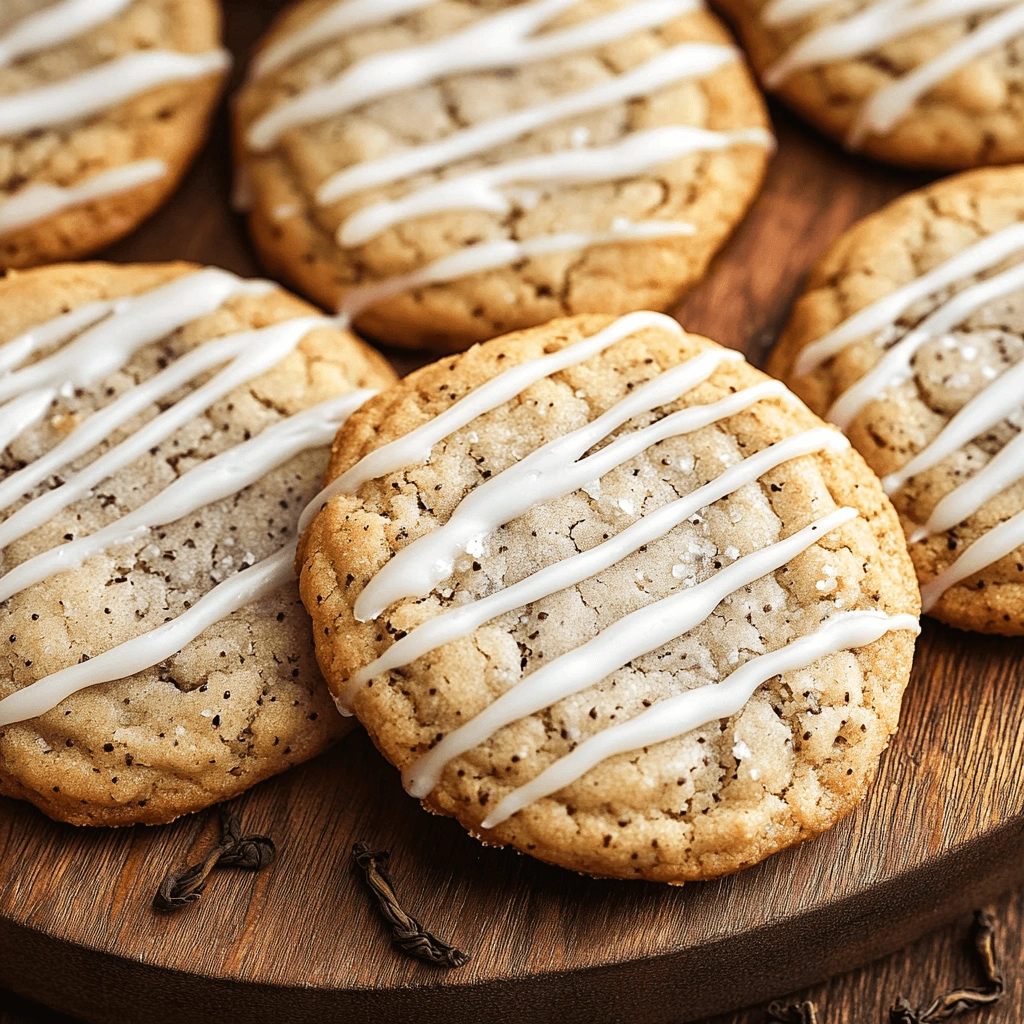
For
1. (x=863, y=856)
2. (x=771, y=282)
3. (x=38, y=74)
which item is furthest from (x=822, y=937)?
(x=38, y=74)

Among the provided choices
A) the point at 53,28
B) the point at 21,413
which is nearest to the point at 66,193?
the point at 53,28

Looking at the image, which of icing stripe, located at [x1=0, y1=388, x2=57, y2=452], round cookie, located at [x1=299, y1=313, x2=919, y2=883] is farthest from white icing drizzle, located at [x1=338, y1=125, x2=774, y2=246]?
icing stripe, located at [x1=0, y1=388, x2=57, y2=452]

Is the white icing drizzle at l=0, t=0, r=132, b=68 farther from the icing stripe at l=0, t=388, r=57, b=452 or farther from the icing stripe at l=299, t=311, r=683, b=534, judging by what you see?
the icing stripe at l=299, t=311, r=683, b=534

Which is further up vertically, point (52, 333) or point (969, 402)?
point (52, 333)

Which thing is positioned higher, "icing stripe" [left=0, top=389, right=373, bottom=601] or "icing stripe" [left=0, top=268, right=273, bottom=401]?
"icing stripe" [left=0, top=268, right=273, bottom=401]

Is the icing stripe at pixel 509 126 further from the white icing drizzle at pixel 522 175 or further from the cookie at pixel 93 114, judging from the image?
the cookie at pixel 93 114

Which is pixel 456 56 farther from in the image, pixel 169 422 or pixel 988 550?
pixel 988 550

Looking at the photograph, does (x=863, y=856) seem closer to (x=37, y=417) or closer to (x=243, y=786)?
(x=243, y=786)
